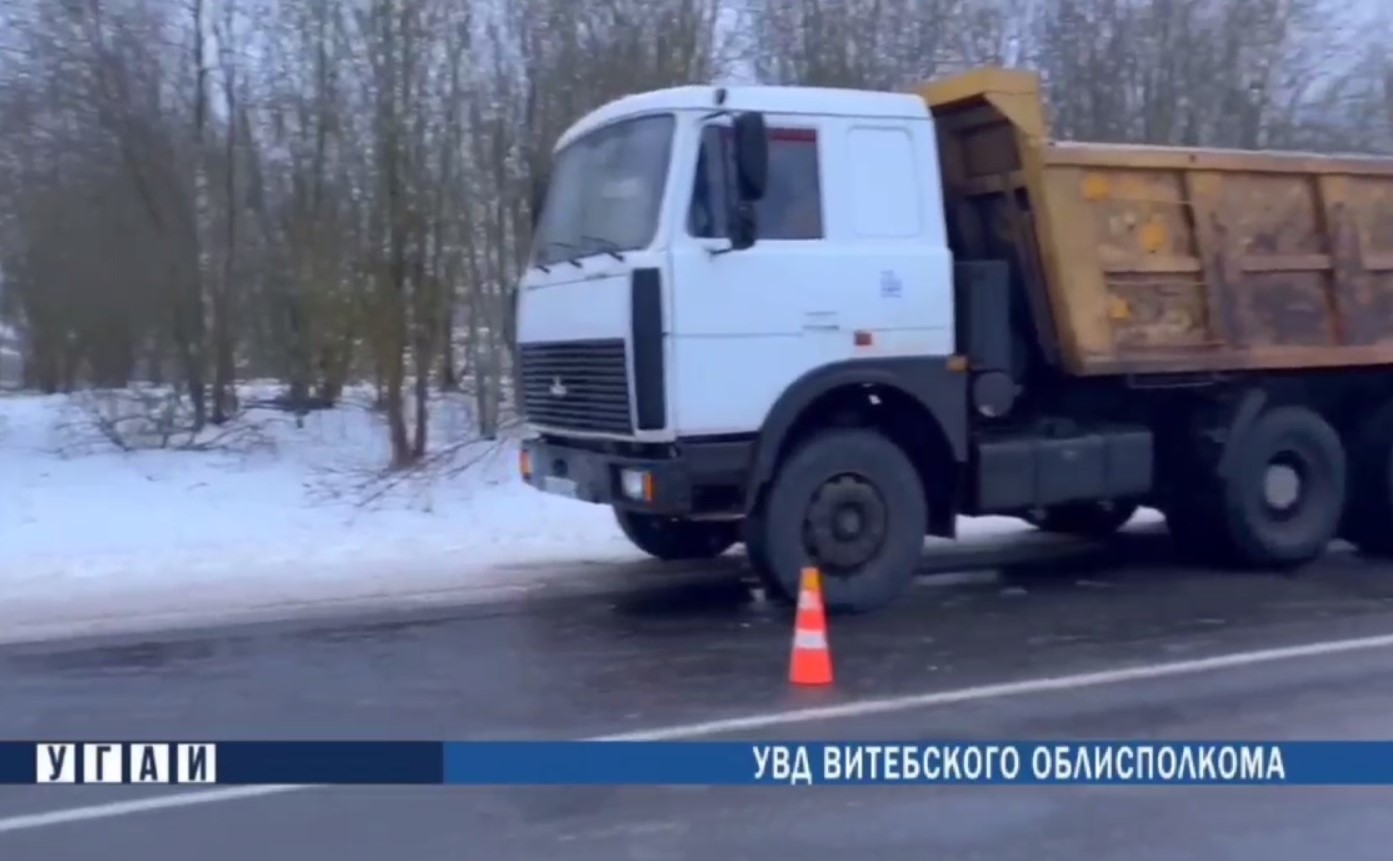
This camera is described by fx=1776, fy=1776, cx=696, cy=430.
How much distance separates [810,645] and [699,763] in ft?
5.25

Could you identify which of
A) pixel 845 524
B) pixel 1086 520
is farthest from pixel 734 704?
pixel 1086 520

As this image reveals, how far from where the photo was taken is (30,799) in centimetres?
666

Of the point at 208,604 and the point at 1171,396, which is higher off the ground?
the point at 1171,396

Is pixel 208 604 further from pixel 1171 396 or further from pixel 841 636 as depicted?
pixel 1171 396

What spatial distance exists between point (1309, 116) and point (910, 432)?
1483 cm

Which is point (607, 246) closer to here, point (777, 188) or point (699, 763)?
point (777, 188)

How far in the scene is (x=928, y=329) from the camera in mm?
10305

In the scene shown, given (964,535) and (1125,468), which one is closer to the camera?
(1125,468)

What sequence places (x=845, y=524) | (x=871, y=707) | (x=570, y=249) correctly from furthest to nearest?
(x=570, y=249) < (x=845, y=524) < (x=871, y=707)

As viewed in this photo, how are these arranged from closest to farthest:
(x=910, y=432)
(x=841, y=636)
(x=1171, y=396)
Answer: (x=841, y=636)
(x=910, y=432)
(x=1171, y=396)

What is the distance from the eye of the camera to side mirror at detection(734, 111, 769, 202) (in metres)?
9.48

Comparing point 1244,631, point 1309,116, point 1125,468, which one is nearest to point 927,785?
point 1244,631

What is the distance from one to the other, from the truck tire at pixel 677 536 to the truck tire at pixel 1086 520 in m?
2.45

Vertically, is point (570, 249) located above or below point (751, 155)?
below
